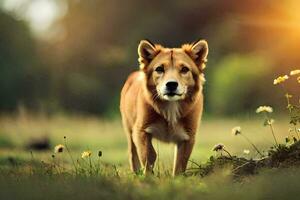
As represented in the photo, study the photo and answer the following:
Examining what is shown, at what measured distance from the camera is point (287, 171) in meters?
9.28

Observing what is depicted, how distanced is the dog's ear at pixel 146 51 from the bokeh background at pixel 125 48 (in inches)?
579

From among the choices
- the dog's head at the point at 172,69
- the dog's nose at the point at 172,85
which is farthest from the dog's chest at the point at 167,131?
the dog's nose at the point at 172,85

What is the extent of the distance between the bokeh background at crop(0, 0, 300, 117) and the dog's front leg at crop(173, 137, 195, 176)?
1476 cm

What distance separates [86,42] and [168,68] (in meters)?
20.3

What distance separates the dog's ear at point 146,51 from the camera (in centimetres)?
1070

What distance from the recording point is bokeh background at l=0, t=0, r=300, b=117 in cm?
2714

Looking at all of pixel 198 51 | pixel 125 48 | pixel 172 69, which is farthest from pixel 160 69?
pixel 125 48

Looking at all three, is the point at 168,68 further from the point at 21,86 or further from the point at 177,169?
the point at 21,86

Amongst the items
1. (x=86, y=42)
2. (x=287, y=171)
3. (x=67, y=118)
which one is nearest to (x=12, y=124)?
(x=67, y=118)

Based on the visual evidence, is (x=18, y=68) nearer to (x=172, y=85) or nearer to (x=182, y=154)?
(x=182, y=154)

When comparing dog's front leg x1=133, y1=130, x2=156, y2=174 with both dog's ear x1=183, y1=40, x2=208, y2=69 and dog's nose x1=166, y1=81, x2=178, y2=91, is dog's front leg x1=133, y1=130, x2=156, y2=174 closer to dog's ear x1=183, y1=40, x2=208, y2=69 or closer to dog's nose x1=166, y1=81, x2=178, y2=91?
dog's nose x1=166, y1=81, x2=178, y2=91

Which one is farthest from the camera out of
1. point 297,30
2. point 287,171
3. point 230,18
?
point 230,18

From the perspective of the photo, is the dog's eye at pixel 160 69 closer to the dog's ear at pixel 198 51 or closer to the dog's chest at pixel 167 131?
the dog's ear at pixel 198 51

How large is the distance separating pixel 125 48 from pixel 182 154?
62.0 ft
